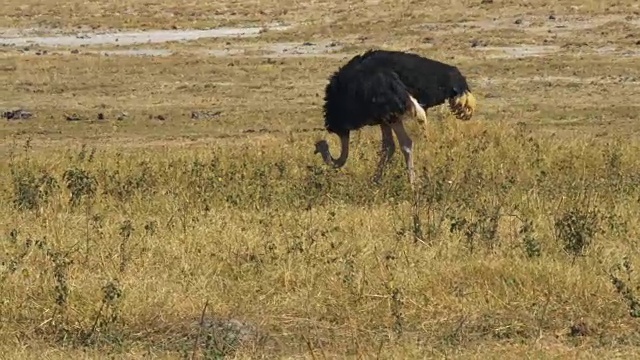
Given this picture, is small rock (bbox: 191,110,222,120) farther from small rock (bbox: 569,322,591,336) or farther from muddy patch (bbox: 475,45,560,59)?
small rock (bbox: 569,322,591,336)

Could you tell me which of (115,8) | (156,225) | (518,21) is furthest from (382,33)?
(156,225)

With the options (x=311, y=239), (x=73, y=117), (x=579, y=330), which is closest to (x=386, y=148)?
(x=311, y=239)

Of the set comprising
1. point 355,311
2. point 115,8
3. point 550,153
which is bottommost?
point 115,8

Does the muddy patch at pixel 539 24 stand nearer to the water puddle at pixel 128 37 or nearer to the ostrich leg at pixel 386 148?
the water puddle at pixel 128 37

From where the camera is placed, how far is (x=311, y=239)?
7.91 m

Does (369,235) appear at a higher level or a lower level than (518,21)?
higher

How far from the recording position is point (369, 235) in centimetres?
827

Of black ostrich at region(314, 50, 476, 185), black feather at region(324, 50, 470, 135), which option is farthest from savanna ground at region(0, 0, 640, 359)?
black feather at region(324, 50, 470, 135)

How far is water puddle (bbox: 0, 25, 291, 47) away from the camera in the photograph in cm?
3109

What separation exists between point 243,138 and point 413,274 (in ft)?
31.0

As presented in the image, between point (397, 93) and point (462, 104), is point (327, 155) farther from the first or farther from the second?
point (462, 104)

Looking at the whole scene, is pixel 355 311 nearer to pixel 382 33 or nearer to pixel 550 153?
pixel 550 153

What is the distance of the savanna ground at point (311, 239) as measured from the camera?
640cm

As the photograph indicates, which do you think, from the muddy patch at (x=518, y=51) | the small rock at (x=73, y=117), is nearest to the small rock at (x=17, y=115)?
the small rock at (x=73, y=117)
